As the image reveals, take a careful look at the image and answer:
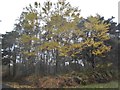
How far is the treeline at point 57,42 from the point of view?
1844cm

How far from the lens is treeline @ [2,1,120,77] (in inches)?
726

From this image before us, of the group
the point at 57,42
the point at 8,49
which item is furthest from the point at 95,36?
the point at 8,49

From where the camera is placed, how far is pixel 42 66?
863 inches

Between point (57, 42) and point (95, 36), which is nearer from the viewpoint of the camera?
point (57, 42)

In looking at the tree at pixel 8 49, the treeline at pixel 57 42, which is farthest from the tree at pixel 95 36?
the tree at pixel 8 49

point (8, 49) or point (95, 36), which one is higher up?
point (95, 36)

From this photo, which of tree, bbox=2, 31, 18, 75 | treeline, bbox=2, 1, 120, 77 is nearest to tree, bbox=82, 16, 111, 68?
treeline, bbox=2, 1, 120, 77

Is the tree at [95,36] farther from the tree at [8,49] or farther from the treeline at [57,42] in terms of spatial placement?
the tree at [8,49]

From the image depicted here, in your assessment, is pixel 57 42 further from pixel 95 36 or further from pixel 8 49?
pixel 8 49

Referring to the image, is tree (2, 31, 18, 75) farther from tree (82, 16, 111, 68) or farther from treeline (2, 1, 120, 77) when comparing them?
tree (82, 16, 111, 68)

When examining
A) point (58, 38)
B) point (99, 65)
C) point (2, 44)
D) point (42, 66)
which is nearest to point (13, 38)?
point (2, 44)

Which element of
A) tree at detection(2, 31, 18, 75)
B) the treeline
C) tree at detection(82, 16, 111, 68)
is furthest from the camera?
tree at detection(2, 31, 18, 75)

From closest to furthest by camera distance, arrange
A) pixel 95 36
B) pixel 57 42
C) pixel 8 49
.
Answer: pixel 57 42
pixel 95 36
pixel 8 49

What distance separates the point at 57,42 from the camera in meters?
18.3
